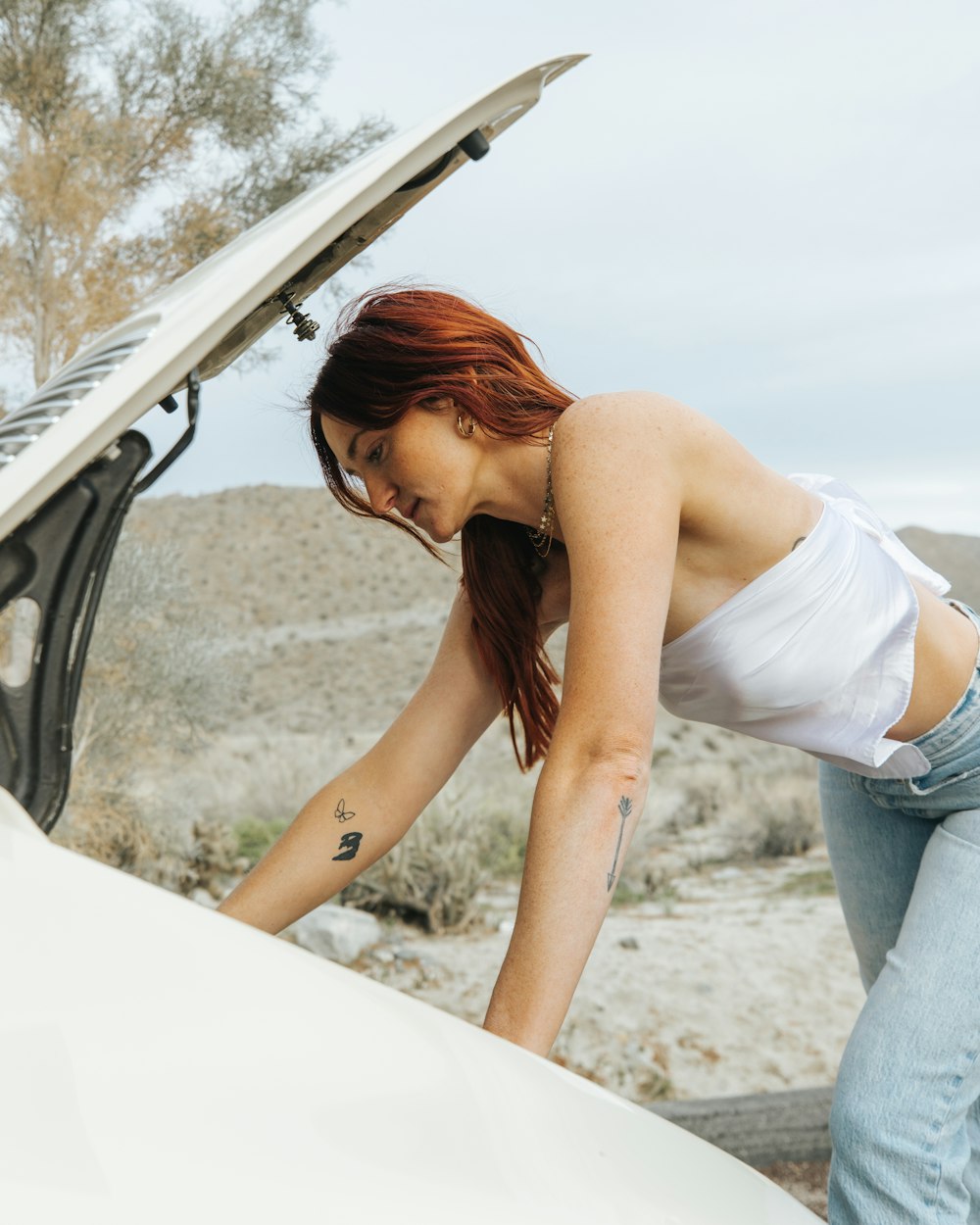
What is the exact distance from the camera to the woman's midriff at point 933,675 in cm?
173

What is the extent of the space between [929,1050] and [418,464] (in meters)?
0.98

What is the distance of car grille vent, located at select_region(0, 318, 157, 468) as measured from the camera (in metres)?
0.93

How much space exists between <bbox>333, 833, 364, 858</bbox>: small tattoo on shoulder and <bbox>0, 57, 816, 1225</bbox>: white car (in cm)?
68

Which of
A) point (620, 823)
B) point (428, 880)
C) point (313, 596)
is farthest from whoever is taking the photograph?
point (313, 596)

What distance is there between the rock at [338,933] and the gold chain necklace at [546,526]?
145 inches

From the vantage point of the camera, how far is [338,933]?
5188 millimetres

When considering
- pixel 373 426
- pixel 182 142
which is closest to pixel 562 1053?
pixel 373 426

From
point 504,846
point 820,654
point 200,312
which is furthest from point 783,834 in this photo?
point 200,312

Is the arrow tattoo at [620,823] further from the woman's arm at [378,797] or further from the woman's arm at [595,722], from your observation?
the woman's arm at [378,797]

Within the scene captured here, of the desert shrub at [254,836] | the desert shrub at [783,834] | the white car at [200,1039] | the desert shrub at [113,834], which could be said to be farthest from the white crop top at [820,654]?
the desert shrub at [783,834]

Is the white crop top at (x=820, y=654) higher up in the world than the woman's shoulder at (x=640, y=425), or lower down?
lower down

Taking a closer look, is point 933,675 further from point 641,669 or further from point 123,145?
point 123,145

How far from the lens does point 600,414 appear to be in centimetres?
147

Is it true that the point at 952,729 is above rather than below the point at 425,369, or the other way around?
below
